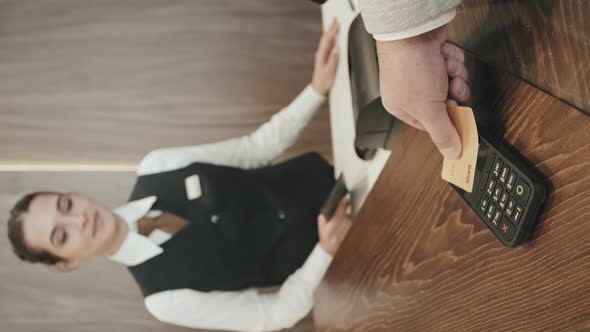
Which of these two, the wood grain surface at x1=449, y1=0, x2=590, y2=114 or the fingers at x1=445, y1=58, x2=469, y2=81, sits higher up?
the wood grain surface at x1=449, y1=0, x2=590, y2=114

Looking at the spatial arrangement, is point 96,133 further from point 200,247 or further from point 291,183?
point 291,183

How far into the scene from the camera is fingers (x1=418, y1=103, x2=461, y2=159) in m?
0.44

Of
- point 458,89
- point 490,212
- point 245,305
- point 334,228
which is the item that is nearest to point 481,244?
point 490,212

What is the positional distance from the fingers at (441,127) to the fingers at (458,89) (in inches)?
0.8

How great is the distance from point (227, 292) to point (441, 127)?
106 cm

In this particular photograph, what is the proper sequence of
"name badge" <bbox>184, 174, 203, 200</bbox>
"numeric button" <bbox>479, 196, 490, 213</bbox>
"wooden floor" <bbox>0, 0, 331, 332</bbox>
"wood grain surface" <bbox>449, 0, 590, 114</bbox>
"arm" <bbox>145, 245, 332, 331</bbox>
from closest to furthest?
"wood grain surface" <bbox>449, 0, 590, 114</bbox>
"numeric button" <bbox>479, 196, 490, 213</bbox>
"arm" <bbox>145, 245, 332, 331</bbox>
"name badge" <bbox>184, 174, 203, 200</bbox>
"wooden floor" <bbox>0, 0, 331, 332</bbox>

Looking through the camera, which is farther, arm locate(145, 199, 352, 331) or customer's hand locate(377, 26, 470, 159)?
arm locate(145, 199, 352, 331)

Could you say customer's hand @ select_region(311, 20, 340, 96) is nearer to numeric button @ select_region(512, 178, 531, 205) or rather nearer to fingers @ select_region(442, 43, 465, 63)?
fingers @ select_region(442, 43, 465, 63)

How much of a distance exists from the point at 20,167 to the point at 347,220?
1.19 meters

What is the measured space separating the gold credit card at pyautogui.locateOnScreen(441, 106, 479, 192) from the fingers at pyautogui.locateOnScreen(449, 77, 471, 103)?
0.01m

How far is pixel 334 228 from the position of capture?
130 centimetres

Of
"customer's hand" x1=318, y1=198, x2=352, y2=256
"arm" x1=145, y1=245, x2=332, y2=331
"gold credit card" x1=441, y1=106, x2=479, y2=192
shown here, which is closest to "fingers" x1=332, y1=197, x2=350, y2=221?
"customer's hand" x1=318, y1=198, x2=352, y2=256

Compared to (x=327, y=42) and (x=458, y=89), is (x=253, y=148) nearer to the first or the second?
(x=327, y=42)

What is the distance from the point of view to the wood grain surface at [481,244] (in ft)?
Result: 1.21
